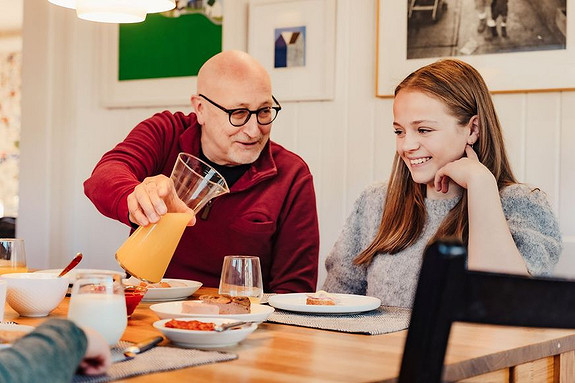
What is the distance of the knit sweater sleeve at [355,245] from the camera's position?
220 centimetres

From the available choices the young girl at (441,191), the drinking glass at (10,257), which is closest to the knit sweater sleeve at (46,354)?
the drinking glass at (10,257)

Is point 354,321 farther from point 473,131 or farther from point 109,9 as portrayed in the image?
point 109,9

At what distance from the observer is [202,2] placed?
10.5ft

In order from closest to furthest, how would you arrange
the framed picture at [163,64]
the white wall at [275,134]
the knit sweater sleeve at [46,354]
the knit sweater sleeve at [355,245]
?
the knit sweater sleeve at [46,354] → the knit sweater sleeve at [355,245] → the white wall at [275,134] → the framed picture at [163,64]

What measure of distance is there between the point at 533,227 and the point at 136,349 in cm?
116

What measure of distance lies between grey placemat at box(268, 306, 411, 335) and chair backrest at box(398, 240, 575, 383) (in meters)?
A: 0.67

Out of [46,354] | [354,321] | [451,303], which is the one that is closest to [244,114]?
[354,321]

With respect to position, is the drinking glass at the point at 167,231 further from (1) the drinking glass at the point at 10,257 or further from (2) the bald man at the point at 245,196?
(2) the bald man at the point at 245,196

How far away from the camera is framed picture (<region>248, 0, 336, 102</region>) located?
115 inches

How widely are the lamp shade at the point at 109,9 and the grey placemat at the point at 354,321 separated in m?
0.78

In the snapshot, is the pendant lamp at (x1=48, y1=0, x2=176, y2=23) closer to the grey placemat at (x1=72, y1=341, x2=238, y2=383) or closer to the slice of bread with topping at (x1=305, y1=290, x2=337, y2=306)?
the slice of bread with topping at (x1=305, y1=290, x2=337, y2=306)

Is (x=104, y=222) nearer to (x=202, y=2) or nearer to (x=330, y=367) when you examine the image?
(x=202, y=2)

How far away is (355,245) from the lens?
227 cm

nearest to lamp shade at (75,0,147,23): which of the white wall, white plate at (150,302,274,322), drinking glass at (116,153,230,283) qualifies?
drinking glass at (116,153,230,283)
